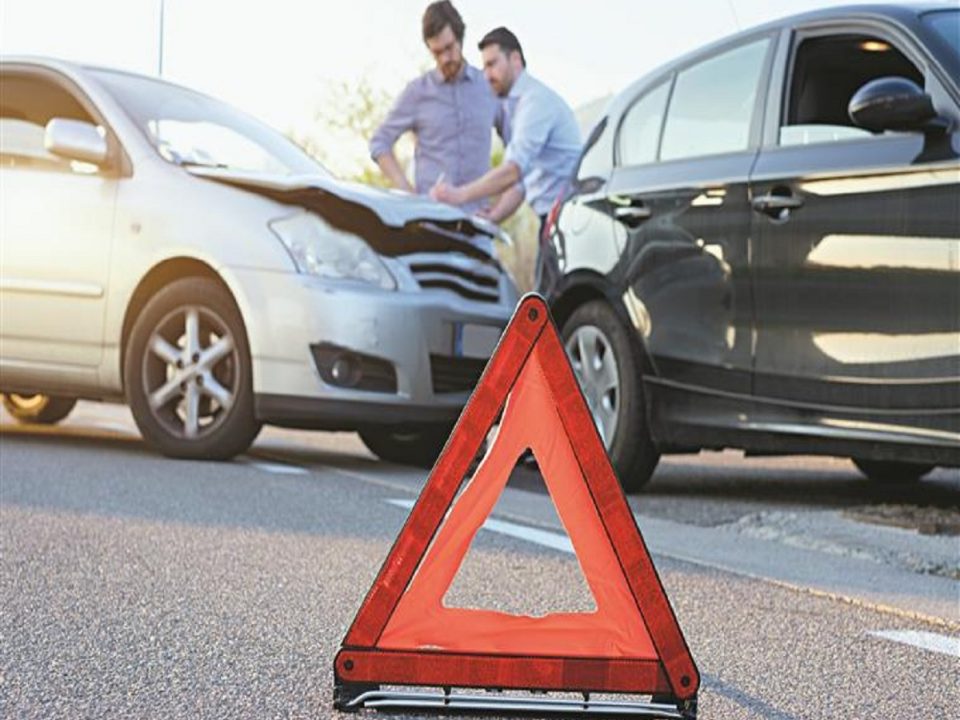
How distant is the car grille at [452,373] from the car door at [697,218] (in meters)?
1.20

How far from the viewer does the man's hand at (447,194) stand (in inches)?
398

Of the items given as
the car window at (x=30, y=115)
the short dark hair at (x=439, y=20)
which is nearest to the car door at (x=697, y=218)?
the short dark hair at (x=439, y=20)

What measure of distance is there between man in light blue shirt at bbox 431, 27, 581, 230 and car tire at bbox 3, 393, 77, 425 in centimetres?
256

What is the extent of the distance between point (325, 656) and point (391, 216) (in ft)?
16.3

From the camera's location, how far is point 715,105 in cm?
780

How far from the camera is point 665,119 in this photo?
8094 millimetres

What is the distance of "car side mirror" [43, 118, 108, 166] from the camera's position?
29.8ft

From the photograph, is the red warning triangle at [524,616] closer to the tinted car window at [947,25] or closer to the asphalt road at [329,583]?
the asphalt road at [329,583]

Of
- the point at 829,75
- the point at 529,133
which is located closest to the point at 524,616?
the point at 829,75

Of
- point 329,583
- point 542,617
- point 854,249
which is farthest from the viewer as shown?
point 854,249

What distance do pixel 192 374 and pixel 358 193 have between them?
42.9 inches

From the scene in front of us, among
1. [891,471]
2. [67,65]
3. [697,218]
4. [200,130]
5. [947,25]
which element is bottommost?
[891,471]

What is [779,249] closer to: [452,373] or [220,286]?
[452,373]

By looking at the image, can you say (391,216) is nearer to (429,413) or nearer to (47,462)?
(429,413)
